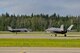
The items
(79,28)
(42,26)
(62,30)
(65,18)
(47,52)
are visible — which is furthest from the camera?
(65,18)

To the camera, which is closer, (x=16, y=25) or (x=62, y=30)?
(x=62, y=30)

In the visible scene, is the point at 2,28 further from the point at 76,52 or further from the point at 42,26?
the point at 76,52

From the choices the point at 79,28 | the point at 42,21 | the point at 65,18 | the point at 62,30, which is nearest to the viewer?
the point at 62,30

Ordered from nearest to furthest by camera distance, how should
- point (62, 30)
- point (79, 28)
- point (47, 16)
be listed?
1. point (62, 30)
2. point (79, 28)
3. point (47, 16)

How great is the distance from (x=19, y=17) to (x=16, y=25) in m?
28.3

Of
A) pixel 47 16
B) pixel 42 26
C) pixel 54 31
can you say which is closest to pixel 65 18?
pixel 47 16

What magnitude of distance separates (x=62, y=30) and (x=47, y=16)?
4820 inches

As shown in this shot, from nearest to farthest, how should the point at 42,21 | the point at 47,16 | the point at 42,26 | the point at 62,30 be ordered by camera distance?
the point at 62,30 → the point at 42,26 → the point at 42,21 → the point at 47,16

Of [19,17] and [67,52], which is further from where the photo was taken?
[19,17]

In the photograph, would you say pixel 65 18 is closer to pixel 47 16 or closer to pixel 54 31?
pixel 47 16

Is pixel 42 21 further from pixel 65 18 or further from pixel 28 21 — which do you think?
pixel 65 18

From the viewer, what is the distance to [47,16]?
7559 inches

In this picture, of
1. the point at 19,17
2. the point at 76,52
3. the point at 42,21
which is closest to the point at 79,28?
the point at 42,21

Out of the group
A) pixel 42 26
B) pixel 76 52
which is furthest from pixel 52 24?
pixel 76 52
